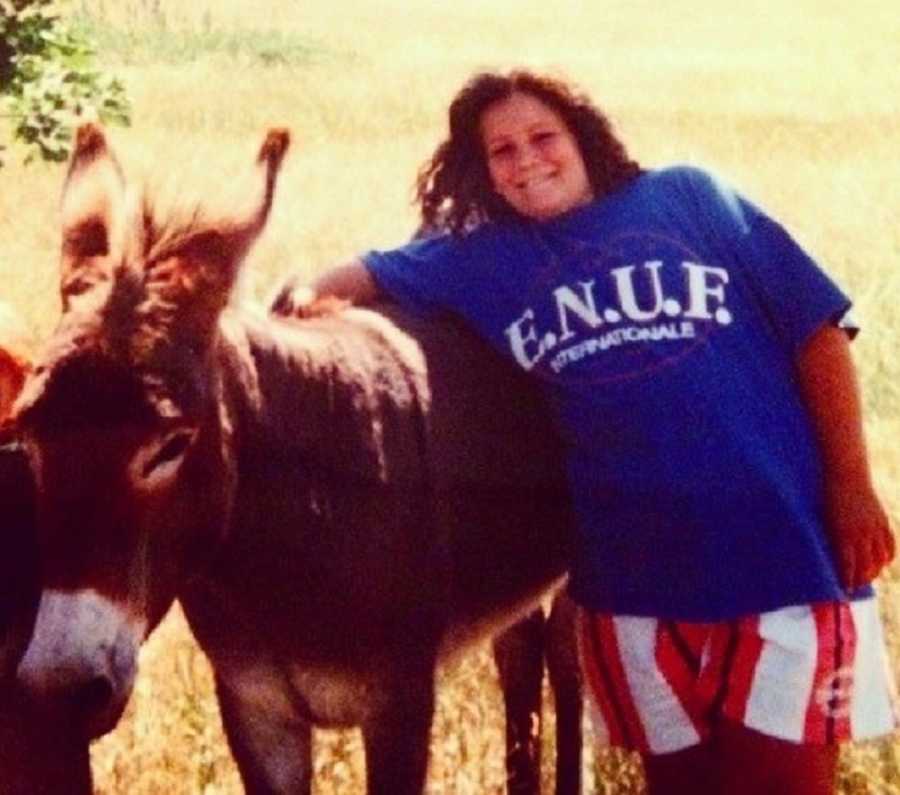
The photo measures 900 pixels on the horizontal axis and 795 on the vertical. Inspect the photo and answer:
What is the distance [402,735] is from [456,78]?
267 cm

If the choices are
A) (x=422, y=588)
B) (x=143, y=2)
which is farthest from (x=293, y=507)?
(x=143, y=2)

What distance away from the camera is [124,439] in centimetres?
194

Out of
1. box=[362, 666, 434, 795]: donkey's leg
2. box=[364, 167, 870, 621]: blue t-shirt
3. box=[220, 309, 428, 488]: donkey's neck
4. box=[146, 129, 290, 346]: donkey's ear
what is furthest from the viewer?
box=[362, 666, 434, 795]: donkey's leg

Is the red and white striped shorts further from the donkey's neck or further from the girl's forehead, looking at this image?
the girl's forehead

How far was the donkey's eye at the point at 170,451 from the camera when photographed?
197 cm

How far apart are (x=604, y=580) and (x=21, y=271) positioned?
3160mm

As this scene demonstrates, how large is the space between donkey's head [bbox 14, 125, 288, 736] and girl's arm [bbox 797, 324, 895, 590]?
0.89m

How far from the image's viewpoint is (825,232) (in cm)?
579

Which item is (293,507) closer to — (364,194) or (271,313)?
(271,313)

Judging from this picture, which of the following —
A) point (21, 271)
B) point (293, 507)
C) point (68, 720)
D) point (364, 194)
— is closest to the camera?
point (68, 720)

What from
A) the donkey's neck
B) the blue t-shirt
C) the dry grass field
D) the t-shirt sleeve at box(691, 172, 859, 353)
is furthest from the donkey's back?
the dry grass field

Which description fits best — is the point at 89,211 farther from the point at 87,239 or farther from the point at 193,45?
the point at 193,45

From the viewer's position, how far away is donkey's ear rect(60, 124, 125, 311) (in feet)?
6.93

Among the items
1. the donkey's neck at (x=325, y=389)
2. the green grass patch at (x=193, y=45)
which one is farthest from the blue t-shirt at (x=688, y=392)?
the green grass patch at (x=193, y=45)
